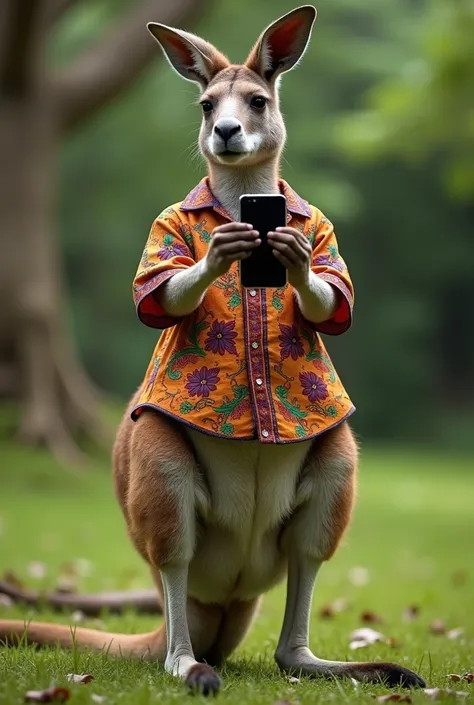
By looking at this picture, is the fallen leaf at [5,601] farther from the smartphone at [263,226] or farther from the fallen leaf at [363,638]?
the smartphone at [263,226]

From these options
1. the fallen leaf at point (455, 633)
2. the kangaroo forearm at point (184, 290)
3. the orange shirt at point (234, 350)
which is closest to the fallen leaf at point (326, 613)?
the fallen leaf at point (455, 633)

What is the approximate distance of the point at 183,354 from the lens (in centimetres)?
382

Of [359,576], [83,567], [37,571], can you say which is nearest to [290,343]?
[37,571]

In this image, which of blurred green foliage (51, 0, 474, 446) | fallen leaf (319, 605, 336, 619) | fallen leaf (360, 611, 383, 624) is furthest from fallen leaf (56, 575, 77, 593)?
blurred green foliage (51, 0, 474, 446)

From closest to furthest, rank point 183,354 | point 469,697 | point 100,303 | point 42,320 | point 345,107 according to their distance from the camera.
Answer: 1. point 469,697
2. point 183,354
3. point 42,320
4. point 345,107
5. point 100,303

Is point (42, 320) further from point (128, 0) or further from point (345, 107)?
point (345, 107)

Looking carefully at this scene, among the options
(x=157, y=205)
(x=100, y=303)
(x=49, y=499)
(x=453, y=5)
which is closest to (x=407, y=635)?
(x=49, y=499)

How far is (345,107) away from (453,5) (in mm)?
13644

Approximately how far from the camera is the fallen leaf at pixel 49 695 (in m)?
3.12

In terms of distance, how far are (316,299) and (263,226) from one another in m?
0.31

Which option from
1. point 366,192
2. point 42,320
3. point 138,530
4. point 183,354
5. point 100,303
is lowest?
point 138,530

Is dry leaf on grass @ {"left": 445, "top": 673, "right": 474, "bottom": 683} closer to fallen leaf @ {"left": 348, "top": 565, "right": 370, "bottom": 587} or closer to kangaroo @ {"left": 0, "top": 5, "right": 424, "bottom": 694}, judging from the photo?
kangaroo @ {"left": 0, "top": 5, "right": 424, "bottom": 694}

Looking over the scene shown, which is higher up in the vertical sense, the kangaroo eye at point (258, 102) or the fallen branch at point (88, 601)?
the kangaroo eye at point (258, 102)

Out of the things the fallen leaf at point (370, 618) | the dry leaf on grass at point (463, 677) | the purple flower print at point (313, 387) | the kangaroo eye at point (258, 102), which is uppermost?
the kangaroo eye at point (258, 102)
